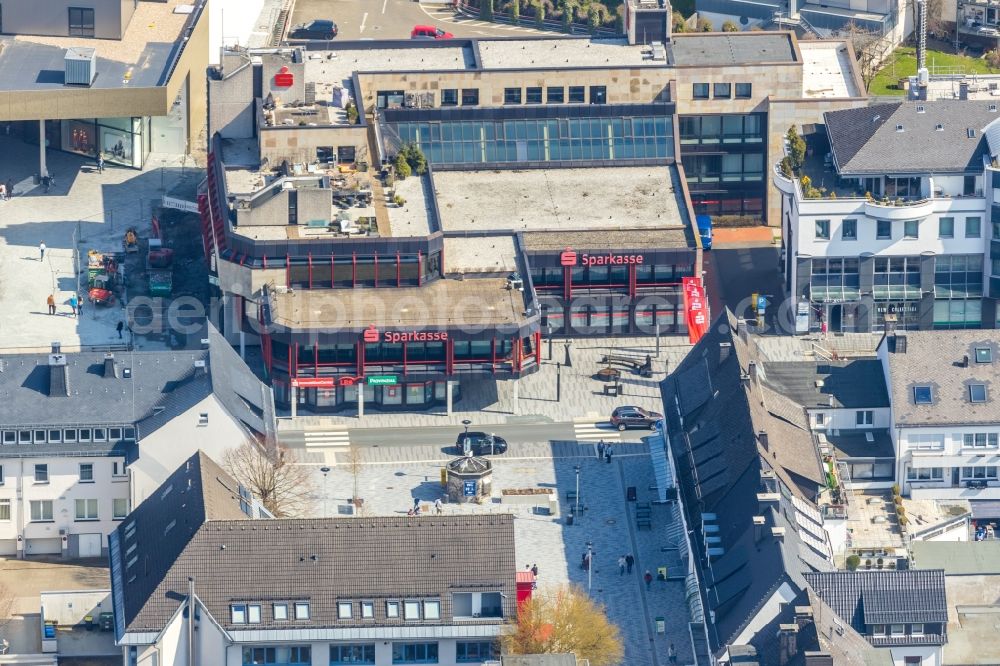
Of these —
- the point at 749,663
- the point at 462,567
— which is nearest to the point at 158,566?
the point at 462,567

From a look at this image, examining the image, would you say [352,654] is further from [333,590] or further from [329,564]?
[329,564]

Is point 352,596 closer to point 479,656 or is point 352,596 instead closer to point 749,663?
point 479,656

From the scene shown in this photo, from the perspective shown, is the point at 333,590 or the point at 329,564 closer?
the point at 333,590

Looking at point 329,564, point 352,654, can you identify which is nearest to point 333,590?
point 329,564

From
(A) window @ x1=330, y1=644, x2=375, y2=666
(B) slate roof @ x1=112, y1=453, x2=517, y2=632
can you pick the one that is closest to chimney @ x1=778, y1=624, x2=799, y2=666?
(B) slate roof @ x1=112, y1=453, x2=517, y2=632

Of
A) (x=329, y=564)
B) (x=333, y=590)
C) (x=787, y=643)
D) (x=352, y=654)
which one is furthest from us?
(x=352, y=654)

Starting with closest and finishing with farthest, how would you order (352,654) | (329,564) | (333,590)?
(333,590)
(329,564)
(352,654)

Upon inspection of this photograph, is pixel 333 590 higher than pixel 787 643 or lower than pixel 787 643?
higher
